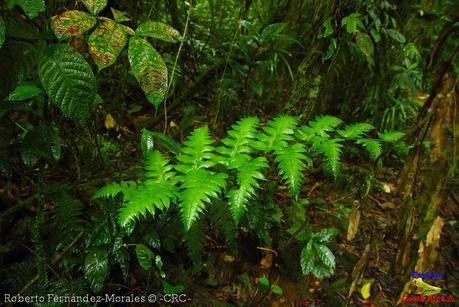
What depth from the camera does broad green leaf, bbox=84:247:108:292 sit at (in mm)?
1477

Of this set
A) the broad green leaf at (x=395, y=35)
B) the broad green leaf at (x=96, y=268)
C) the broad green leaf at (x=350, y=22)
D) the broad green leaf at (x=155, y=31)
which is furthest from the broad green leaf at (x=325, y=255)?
the broad green leaf at (x=395, y=35)

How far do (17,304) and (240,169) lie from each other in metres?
1.18

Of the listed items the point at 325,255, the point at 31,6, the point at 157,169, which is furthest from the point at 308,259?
the point at 31,6

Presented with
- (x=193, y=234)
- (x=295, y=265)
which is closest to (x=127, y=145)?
(x=193, y=234)

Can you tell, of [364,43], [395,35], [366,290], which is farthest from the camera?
[395,35]

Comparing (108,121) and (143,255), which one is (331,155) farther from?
(108,121)

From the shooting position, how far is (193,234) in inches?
66.1

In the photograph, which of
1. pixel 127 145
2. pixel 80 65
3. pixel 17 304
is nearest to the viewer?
pixel 80 65

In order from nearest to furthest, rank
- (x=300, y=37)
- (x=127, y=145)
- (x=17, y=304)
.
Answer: (x=17, y=304) < (x=127, y=145) < (x=300, y=37)

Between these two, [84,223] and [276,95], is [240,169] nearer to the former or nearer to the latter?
[84,223]

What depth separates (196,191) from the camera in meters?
1.13

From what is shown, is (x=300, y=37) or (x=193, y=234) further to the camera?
(x=300, y=37)

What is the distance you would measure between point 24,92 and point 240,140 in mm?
834

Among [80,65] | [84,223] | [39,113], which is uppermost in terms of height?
[80,65]
